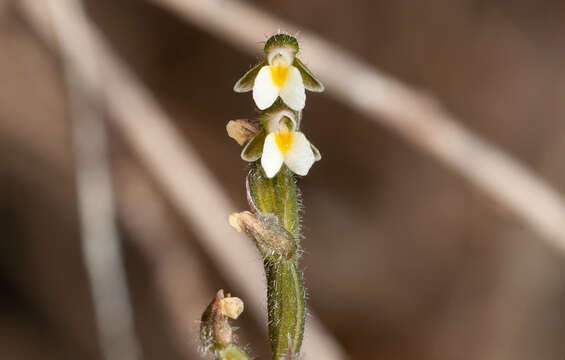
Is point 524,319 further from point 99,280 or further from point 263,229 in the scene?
point 263,229

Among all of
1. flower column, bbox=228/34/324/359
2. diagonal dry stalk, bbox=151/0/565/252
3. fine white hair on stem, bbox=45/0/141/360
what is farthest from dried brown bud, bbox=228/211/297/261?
fine white hair on stem, bbox=45/0/141/360

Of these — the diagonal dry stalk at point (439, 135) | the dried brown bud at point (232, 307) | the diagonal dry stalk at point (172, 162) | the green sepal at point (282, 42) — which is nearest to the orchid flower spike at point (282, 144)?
the green sepal at point (282, 42)

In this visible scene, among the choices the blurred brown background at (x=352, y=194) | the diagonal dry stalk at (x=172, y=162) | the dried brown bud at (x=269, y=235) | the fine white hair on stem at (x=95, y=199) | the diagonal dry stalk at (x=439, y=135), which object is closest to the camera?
the dried brown bud at (x=269, y=235)

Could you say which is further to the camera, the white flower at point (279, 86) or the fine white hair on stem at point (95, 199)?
the fine white hair on stem at point (95, 199)

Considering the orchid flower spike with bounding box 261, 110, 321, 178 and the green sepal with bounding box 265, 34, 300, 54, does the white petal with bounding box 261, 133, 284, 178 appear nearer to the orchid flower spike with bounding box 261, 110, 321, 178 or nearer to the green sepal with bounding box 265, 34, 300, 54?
the orchid flower spike with bounding box 261, 110, 321, 178

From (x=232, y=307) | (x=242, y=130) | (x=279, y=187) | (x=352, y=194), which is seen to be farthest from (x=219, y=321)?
(x=352, y=194)

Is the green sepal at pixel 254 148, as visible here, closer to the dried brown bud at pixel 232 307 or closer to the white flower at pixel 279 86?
the white flower at pixel 279 86

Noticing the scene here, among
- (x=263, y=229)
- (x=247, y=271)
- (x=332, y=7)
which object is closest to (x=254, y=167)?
(x=263, y=229)
